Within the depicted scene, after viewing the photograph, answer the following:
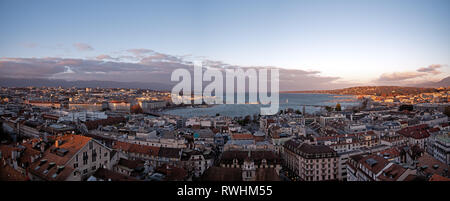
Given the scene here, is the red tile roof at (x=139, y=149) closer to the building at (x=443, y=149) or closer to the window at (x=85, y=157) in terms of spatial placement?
the window at (x=85, y=157)

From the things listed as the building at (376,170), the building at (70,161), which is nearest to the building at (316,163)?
the building at (376,170)

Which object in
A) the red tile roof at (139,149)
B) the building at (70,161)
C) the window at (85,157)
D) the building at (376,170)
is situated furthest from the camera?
the red tile roof at (139,149)

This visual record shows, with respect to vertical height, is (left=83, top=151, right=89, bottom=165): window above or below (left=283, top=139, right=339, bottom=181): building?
above

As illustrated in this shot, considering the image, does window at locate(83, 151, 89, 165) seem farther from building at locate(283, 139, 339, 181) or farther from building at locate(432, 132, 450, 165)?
building at locate(432, 132, 450, 165)

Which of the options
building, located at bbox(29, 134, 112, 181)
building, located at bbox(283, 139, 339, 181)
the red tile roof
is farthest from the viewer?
the red tile roof

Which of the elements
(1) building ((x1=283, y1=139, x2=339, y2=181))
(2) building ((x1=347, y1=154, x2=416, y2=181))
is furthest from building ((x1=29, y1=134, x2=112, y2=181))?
(1) building ((x1=283, y1=139, x2=339, y2=181))

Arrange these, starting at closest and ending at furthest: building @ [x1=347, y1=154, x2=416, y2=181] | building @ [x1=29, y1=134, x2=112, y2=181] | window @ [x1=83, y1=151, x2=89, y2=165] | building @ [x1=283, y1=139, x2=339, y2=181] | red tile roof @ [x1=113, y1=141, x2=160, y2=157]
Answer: building @ [x1=29, y1=134, x2=112, y2=181], window @ [x1=83, y1=151, x2=89, y2=165], building @ [x1=347, y1=154, x2=416, y2=181], building @ [x1=283, y1=139, x2=339, y2=181], red tile roof @ [x1=113, y1=141, x2=160, y2=157]

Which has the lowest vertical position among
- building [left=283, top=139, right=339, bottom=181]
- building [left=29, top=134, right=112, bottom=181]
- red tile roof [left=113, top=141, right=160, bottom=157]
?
building [left=283, top=139, right=339, bottom=181]

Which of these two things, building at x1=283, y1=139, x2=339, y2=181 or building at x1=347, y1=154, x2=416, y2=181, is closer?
building at x1=347, y1=154, x2=416, y2=181
